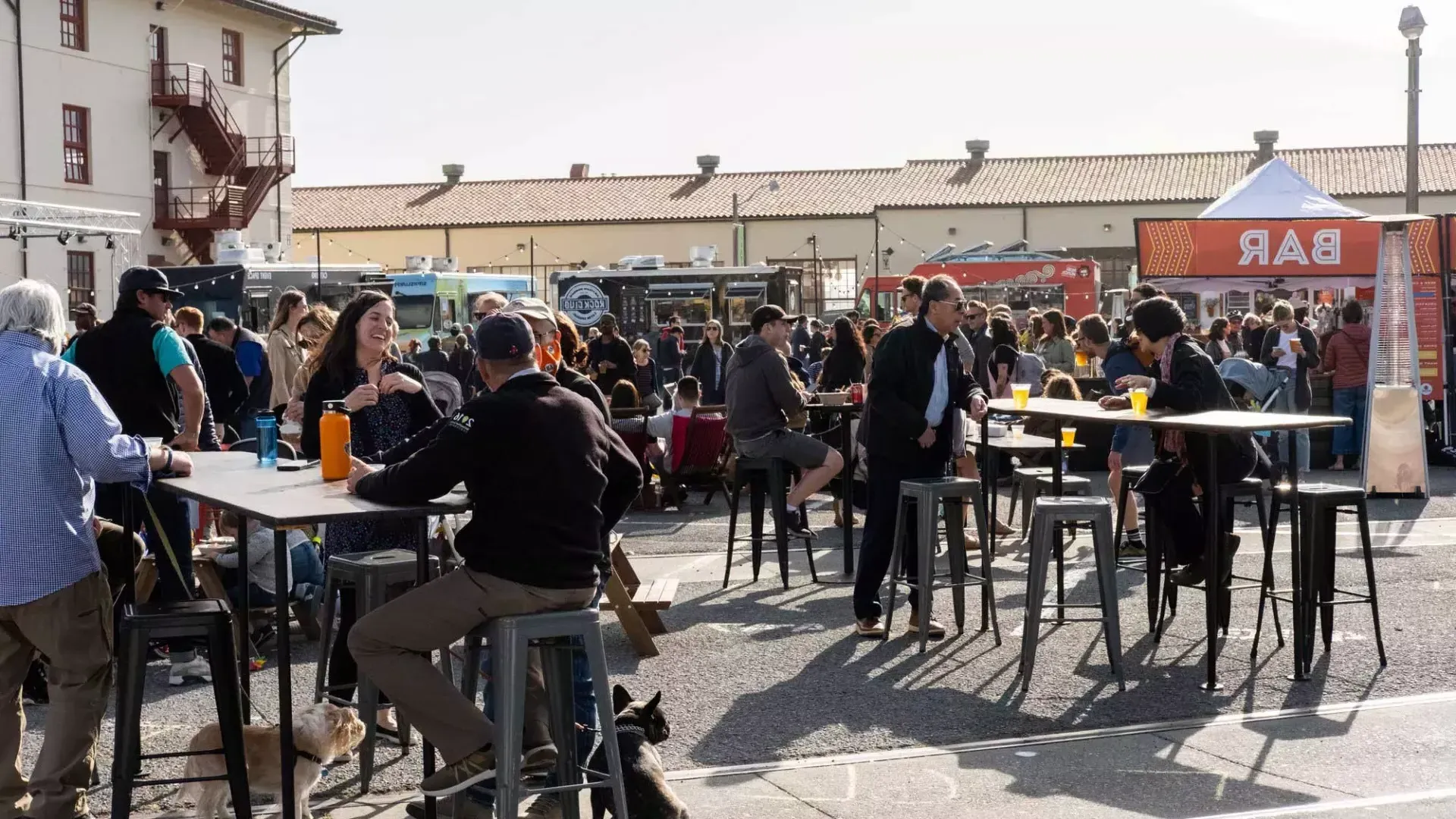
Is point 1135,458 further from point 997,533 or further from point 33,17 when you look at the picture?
point 33,17

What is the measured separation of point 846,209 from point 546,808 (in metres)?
50.3

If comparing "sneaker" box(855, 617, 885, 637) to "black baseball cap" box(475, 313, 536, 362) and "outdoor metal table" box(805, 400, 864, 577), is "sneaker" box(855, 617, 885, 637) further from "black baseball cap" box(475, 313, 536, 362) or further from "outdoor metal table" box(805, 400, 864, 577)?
"black baseball cap" box(475, 313, 536, 362)

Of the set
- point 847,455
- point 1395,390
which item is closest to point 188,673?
point 847,455

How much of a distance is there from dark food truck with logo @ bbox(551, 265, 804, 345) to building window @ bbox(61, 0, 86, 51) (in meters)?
11.0

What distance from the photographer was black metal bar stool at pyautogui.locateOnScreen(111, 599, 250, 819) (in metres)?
4.64

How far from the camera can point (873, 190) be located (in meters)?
56.4

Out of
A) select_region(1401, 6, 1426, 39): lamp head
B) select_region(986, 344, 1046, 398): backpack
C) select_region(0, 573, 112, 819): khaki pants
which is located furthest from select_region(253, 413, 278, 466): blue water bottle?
select_region(1401, 6, 1426, 39): lamp head

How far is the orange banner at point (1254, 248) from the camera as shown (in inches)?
796

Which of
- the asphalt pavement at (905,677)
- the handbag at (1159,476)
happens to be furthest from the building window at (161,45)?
the handbag at (1159,476)

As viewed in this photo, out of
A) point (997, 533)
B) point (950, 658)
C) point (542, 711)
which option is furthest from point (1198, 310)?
point (542, 711)

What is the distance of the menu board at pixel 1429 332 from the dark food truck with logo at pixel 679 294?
16282 mm

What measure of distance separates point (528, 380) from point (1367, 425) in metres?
10.6

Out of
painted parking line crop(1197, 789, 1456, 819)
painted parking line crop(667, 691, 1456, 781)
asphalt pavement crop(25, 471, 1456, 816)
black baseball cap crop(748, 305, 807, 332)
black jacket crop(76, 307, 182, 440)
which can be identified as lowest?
painted parking line crop(1197, 789, 1456, 819)

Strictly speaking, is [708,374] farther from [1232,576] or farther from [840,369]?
[1232,576]
